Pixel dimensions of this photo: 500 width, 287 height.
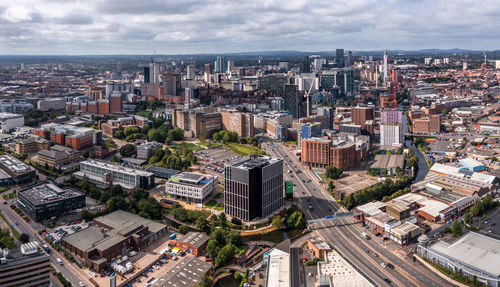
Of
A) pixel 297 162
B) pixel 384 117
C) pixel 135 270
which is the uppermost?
pixel 384 117

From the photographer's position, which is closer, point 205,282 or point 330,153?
point 205,282

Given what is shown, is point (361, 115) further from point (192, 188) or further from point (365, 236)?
point (365, 236)

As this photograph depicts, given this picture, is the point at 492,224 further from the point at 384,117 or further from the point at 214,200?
the point at 384,117

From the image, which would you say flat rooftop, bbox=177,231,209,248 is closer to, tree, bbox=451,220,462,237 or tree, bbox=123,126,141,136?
tree, bbox=451,220,462,237

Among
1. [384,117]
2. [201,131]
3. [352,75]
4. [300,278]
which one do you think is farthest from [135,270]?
[352,75]

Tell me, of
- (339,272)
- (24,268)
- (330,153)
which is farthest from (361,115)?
(24,268)

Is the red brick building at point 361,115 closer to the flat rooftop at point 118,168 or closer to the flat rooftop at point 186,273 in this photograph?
the flat rooftop at point 118,168

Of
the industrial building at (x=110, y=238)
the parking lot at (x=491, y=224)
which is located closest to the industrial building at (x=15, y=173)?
the industrial building at (x=110, y=238)
